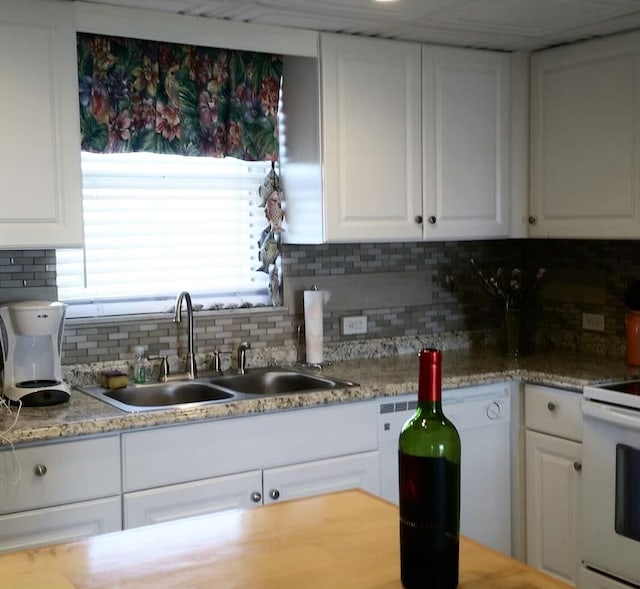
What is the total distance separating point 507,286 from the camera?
401 centimetres

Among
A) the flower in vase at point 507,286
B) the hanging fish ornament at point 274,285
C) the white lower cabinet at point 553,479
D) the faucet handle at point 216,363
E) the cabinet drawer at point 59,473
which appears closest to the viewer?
the cabinet drawer at point 59,473

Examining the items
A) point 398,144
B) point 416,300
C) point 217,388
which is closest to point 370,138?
point 398,144

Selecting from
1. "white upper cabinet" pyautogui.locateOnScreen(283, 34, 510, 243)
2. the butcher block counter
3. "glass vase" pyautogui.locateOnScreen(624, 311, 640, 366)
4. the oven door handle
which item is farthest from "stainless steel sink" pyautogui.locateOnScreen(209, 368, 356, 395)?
the butcher block counter

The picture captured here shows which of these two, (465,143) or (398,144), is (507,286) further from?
(398,144)

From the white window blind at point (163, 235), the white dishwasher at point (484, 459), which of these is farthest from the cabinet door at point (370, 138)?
the white dishwasher at point (484, 459)

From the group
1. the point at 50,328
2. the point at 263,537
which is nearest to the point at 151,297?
the point at 50,328

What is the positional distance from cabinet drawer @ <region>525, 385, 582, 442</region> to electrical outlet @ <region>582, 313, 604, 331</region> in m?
0.63

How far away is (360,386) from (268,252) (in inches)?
30.5

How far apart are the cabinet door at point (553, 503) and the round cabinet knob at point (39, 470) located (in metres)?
1.78

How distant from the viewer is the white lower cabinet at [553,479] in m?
3.03

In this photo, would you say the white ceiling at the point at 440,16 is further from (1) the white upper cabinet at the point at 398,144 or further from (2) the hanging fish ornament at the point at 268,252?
(2) the hanging fish ornament at the point at 268,252

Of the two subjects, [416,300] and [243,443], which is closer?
[243,443]

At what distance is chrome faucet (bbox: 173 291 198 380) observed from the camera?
3.09 meters

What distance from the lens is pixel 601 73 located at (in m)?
3.29
